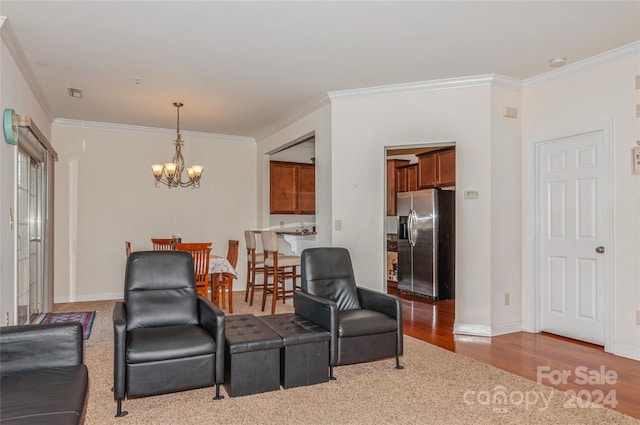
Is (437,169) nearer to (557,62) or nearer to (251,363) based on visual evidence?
(557,62)

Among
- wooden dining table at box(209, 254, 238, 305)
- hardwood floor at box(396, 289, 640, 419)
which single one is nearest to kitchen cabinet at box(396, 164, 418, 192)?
hardwood floor at box(396, 289, 640, 419)

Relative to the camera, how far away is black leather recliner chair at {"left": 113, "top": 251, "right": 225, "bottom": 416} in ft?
8.63

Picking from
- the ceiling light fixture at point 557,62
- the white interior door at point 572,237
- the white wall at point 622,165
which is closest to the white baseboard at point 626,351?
the white wall at point 622,165

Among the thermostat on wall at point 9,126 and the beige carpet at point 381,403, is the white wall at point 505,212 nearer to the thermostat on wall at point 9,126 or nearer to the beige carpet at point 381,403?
the beige carpet at point 381,403

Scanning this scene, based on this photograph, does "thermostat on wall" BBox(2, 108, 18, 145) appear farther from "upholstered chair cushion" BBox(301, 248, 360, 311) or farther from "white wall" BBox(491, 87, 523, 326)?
"white wall" BBox(491, 87, 523, 326)

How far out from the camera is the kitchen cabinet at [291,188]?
24.6 ft

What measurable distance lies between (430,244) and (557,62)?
3083 millimetres

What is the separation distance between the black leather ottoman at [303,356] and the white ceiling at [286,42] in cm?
240

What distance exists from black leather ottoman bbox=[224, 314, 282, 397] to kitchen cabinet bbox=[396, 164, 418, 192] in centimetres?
505

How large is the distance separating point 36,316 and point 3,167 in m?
2.49

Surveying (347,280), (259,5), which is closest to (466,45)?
(259,5)

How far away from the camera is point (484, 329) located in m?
4.50

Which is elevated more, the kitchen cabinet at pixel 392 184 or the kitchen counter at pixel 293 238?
the kitchen cabinet at pixel 392 184

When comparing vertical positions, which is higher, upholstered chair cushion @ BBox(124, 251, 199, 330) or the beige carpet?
upholstered chair cushion @ BBox(124, 251, 199, 330)
